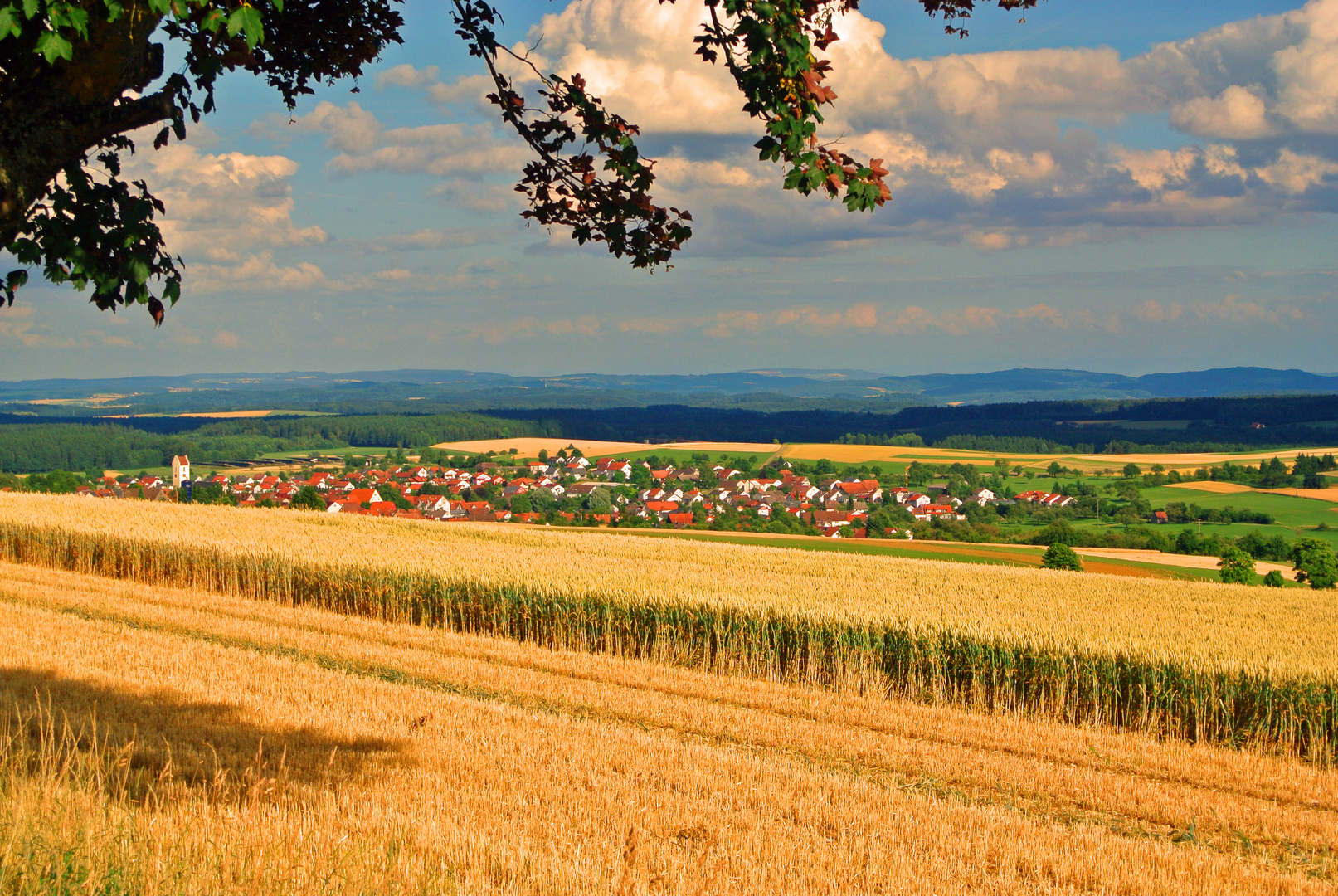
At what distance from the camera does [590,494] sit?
212 ft

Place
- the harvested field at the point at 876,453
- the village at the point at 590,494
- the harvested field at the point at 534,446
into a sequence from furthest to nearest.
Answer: the harvested field at the point at 534,446 < the harvested field at the point at 876,453 < the village at the point at 590,494

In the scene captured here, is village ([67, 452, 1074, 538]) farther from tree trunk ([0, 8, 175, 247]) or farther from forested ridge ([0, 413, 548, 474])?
tree trunk ([0, 8, 175, 247])

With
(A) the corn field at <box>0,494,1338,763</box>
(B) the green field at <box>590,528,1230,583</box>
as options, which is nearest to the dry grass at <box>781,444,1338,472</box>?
(B) the green field at <box>590,528,1230,583</box>

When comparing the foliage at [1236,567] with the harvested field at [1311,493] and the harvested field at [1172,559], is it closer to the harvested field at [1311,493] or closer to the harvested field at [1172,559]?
the harvested field at [1172,559]

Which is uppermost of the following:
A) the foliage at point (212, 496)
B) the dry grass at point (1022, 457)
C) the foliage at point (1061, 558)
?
the foliage at point (212, 496)

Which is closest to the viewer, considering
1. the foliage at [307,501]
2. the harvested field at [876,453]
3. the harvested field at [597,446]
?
the foliage at [307,501]

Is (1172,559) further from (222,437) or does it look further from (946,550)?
(222,437)

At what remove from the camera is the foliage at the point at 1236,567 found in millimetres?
30891

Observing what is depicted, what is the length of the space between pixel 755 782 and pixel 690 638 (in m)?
6.40

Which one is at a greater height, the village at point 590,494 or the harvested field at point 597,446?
the harvested field at point 597,446

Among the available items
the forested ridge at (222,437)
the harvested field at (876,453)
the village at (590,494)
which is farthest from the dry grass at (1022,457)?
the forested ridge at (222,437)

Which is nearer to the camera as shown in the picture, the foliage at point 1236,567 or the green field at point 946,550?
the foliage at point 1236,567

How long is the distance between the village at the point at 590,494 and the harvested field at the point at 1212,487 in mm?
10582

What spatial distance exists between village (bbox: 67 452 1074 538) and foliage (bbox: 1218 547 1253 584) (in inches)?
765
